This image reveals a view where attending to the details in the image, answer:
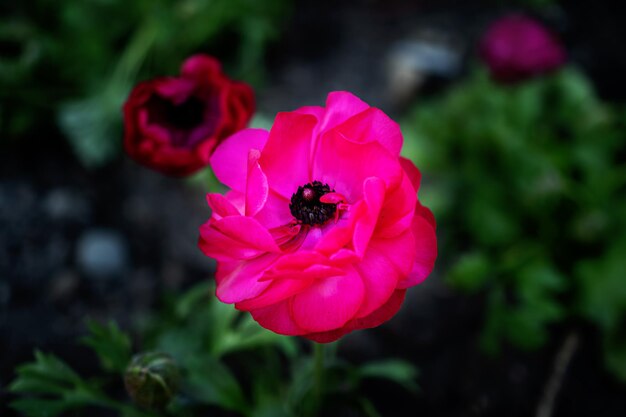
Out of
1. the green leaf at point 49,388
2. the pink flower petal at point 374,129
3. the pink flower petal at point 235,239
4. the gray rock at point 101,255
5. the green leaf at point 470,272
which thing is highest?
the pink flower petal at point 374,129

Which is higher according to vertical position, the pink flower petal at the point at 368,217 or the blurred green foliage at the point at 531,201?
the pink flower petal at the point at 368,217

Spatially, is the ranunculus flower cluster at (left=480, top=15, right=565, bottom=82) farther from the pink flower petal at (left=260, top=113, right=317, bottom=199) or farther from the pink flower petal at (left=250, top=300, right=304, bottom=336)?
the pink flower petal at (left=250, top=300, right=304, bottom=336)

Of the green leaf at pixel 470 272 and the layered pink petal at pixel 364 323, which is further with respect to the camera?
the green leaf at pixel 470 272

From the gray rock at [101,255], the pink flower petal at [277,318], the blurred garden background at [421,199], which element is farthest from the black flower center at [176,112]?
the gray rock at [101,255]

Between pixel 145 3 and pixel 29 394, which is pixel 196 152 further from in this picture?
pixel 145 3

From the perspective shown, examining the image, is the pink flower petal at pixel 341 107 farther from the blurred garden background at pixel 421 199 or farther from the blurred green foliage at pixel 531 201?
the blurred green foliage at pixel 531 201

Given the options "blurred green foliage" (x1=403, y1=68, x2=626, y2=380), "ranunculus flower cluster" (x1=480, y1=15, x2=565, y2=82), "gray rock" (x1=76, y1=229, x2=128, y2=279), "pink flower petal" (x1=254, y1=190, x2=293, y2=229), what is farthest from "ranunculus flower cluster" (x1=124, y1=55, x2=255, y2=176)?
"ranunculus flower cluster" (x1=480, y1=15, x2=565, y2=82)

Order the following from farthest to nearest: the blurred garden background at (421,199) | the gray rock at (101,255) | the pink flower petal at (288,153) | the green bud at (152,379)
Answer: the gray rock at (101,255) → the blurred garden background at (421,199) → the green bud at (152,379) → the pink flower petal at (288,153)
